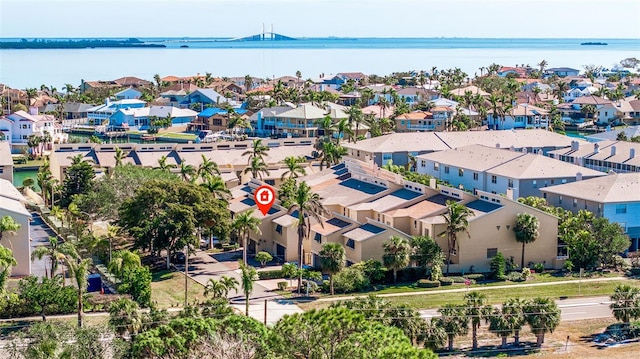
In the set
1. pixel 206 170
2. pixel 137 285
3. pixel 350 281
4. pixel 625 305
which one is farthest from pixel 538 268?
pixel 206 170

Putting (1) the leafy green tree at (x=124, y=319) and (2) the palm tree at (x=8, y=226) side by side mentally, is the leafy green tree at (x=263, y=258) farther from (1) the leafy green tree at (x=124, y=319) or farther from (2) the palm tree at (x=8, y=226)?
(1) the leafy green tree at (x=124, y=319)

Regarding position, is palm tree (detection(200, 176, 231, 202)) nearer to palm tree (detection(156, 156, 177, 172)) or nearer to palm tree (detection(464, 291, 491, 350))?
palm tree (detection(156, 156, 177, 172))

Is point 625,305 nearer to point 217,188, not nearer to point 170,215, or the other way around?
point 170,215

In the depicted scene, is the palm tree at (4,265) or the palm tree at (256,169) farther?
the palm tree at (256,169)

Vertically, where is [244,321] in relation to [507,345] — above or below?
above

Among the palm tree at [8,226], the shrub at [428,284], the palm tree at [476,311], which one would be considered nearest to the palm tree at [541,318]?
the palm tree at [476,311]

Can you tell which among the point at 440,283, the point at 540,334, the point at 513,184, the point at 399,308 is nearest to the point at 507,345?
the point at 540,334

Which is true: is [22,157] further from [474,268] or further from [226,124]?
[474,268]
